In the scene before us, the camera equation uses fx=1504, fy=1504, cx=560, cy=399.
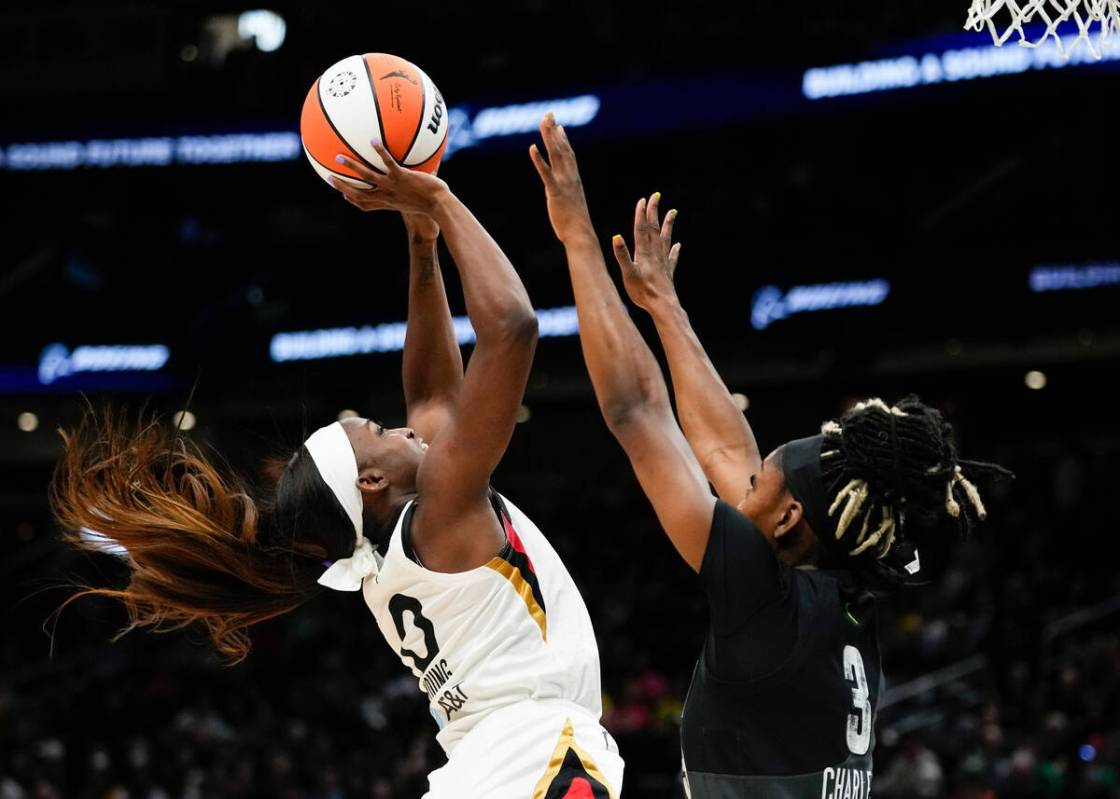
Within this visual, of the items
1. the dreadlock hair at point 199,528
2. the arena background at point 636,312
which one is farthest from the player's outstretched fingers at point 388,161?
the arena background at point 636,312

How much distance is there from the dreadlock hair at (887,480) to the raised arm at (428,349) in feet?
4.41

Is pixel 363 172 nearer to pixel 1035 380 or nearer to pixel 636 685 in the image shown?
pixel 636 685

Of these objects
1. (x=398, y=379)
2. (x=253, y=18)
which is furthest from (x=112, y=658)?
(x=253, y=18)

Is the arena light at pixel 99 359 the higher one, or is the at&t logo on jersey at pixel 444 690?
the arena light at pixel 99 359

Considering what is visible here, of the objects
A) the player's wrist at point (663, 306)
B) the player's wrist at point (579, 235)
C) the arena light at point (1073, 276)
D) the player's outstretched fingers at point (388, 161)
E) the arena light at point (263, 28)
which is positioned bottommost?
the player's wrist at point (663, 306)

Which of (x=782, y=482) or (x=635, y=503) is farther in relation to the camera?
(x=635, y=503)

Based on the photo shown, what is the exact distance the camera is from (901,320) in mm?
13117

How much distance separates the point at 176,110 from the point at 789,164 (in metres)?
6.50

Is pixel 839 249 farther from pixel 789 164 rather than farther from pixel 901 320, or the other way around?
pixel 789 164

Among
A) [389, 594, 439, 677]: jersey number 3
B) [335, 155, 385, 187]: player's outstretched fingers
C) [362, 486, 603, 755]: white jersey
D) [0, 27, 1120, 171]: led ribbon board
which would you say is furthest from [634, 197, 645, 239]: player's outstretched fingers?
[0, 27, 1120, 171]: led ribbon board

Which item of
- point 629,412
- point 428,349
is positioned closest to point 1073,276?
point 428,349

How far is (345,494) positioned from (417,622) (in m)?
0.32

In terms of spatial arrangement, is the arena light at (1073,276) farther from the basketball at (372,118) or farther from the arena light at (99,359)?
the basketball at (372,118)

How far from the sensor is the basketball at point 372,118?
3553 mm
